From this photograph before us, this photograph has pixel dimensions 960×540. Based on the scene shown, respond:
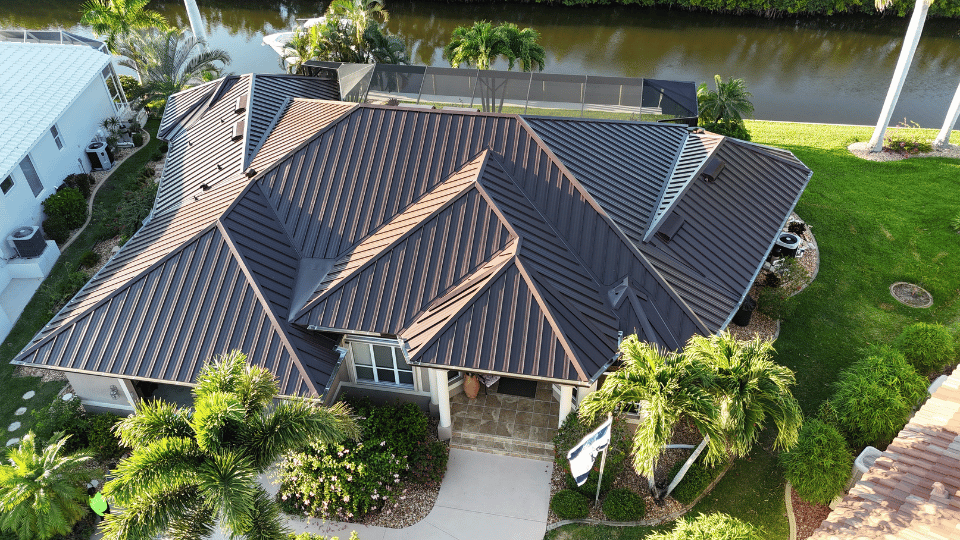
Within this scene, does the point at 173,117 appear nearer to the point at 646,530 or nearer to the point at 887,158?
the point at 646,530

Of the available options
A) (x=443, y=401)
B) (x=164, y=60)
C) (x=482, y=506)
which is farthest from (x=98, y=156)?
(x=482, y=506)

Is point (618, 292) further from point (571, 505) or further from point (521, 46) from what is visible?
point (521, 46)

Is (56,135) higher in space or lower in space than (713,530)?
higher

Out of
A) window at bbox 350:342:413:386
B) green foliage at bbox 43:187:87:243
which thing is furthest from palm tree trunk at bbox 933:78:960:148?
green foliage at bbox 43:187:87:243

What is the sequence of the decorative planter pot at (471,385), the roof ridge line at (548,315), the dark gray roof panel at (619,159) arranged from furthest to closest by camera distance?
the dark gray roof panel at (619,159) → the decorative planter pot at (471,385) → the roof ridge line at (548,315)

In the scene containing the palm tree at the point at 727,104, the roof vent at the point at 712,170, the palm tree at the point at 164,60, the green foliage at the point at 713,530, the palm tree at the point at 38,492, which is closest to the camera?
the green foliage at the point at 713,530

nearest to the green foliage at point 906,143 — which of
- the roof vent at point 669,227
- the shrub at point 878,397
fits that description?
the shrub at point 878,397

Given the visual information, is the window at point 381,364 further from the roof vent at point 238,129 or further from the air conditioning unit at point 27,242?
the air conditioning unit at point 27,242
